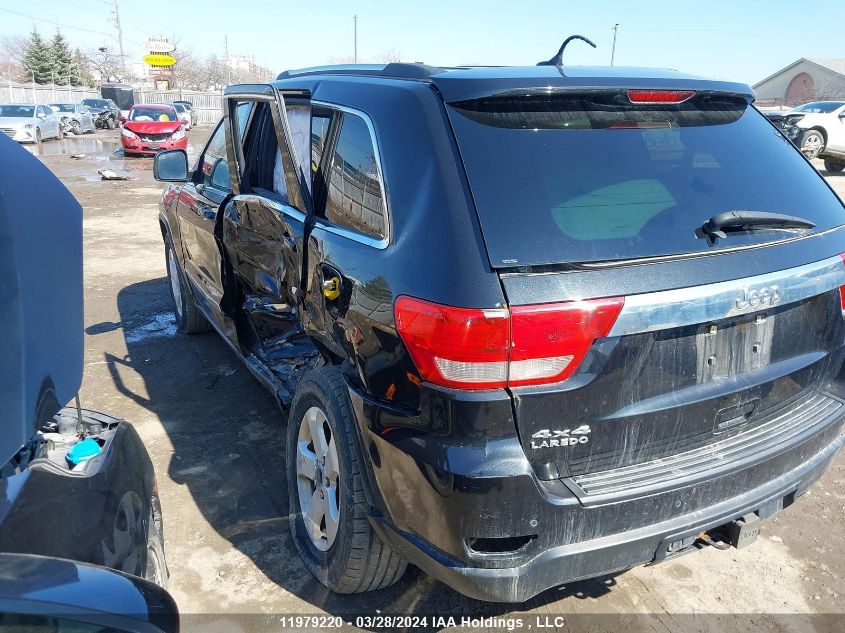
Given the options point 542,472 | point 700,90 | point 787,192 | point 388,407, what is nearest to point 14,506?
point 388,407

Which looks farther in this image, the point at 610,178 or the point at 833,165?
the point at 833,165

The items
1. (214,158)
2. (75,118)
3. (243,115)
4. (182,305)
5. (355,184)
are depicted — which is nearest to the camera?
(355,184)

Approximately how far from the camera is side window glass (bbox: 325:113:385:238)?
7.66 feet

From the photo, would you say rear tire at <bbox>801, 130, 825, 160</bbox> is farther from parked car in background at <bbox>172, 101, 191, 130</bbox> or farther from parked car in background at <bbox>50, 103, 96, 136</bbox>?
parked car in background at <bbox>50, 103, 96, 136</bbox>

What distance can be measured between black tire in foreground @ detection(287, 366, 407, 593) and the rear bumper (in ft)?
0.56

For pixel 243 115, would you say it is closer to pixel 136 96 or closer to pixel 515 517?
pixel 515 517

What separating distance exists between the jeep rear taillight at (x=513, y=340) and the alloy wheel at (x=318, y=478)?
2.52 feet

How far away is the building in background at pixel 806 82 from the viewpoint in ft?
187

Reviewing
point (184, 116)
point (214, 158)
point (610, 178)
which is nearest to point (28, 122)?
point (184, 116)

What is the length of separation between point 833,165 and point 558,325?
2296 cm

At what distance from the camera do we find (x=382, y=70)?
105 inches

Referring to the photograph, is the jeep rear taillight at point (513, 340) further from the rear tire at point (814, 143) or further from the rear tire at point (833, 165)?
the rear tire at point (833, 165)

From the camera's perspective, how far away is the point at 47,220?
1.67 m

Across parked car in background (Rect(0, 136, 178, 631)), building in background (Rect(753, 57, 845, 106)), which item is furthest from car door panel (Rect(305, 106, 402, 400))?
building in background (Rect(753, 57, 845, 106))
